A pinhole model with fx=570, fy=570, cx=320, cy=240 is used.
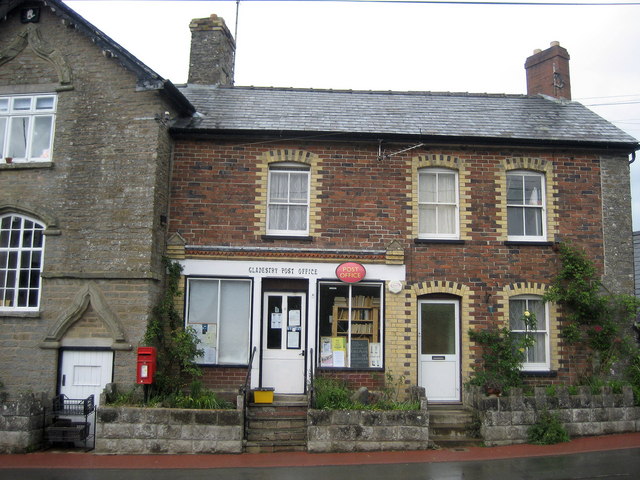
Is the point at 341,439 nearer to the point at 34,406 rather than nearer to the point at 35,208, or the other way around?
the point at 34,406

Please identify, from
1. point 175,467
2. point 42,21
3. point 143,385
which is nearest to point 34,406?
point 143,385

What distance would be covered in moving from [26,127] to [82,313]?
4.49 metres

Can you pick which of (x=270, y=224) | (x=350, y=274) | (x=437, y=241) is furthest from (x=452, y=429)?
(x=270, y=224)

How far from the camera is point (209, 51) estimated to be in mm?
16812

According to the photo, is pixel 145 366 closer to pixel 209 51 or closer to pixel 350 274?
pixel 350 274

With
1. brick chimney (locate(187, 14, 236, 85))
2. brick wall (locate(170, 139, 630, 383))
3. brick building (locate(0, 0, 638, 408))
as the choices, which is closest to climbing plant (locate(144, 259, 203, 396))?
brick building (locate(0, 0, 638, 408))

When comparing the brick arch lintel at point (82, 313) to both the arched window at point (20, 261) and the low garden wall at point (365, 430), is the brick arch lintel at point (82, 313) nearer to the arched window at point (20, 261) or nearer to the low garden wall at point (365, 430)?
the arched window at point (20, 261)

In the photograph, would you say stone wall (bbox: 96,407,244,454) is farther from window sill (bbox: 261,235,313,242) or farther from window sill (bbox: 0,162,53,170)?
window sill (bbox: 0,162,53,170)

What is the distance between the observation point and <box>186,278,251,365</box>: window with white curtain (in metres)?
13.0

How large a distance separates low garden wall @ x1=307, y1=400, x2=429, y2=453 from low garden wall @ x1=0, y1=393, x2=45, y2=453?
5160 mm

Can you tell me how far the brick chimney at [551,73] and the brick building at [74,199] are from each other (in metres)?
10.6

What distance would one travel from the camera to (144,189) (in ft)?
40.7

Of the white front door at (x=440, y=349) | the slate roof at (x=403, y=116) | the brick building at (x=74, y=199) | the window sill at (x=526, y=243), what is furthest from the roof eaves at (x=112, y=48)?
the window sill at (x=526, y=243)

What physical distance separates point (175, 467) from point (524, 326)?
8317 mm
